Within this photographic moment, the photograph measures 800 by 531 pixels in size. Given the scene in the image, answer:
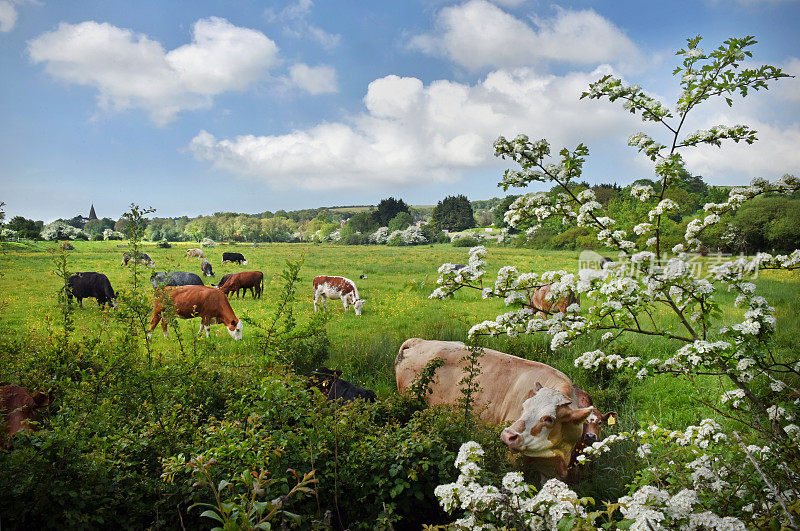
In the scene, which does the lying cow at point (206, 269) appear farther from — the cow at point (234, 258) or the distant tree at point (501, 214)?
the distant tree at point (501, 214)

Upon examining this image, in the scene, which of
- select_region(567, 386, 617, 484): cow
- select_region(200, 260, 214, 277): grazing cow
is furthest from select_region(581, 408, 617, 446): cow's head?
select_region(200, 260, 214, 277): grazing cow

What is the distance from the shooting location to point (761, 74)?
2744 millimetres

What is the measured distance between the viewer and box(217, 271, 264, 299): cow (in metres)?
8.84

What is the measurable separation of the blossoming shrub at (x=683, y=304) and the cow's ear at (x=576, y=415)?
91cm

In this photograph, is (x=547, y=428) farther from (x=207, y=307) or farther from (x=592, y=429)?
(x=207, y=307)

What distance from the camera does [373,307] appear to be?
884 centimetres

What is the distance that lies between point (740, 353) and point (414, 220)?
1045 cm

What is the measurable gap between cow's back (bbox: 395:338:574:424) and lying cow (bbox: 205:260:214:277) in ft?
17.0

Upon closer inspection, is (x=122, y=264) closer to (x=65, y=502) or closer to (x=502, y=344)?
(x=65, y=502)

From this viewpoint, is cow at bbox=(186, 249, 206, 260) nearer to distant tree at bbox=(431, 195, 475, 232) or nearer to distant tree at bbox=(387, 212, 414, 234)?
distant tree at bbox=(387, 212, 414, 234)

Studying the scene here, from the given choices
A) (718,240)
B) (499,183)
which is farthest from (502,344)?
(499,183)

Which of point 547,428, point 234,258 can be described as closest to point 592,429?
point 547,428

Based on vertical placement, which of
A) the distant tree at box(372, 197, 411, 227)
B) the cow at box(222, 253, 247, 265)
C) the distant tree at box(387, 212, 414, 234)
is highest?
the distant tree at box(372, 197, 411, 227)

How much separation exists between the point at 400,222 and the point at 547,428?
845 centimetres
